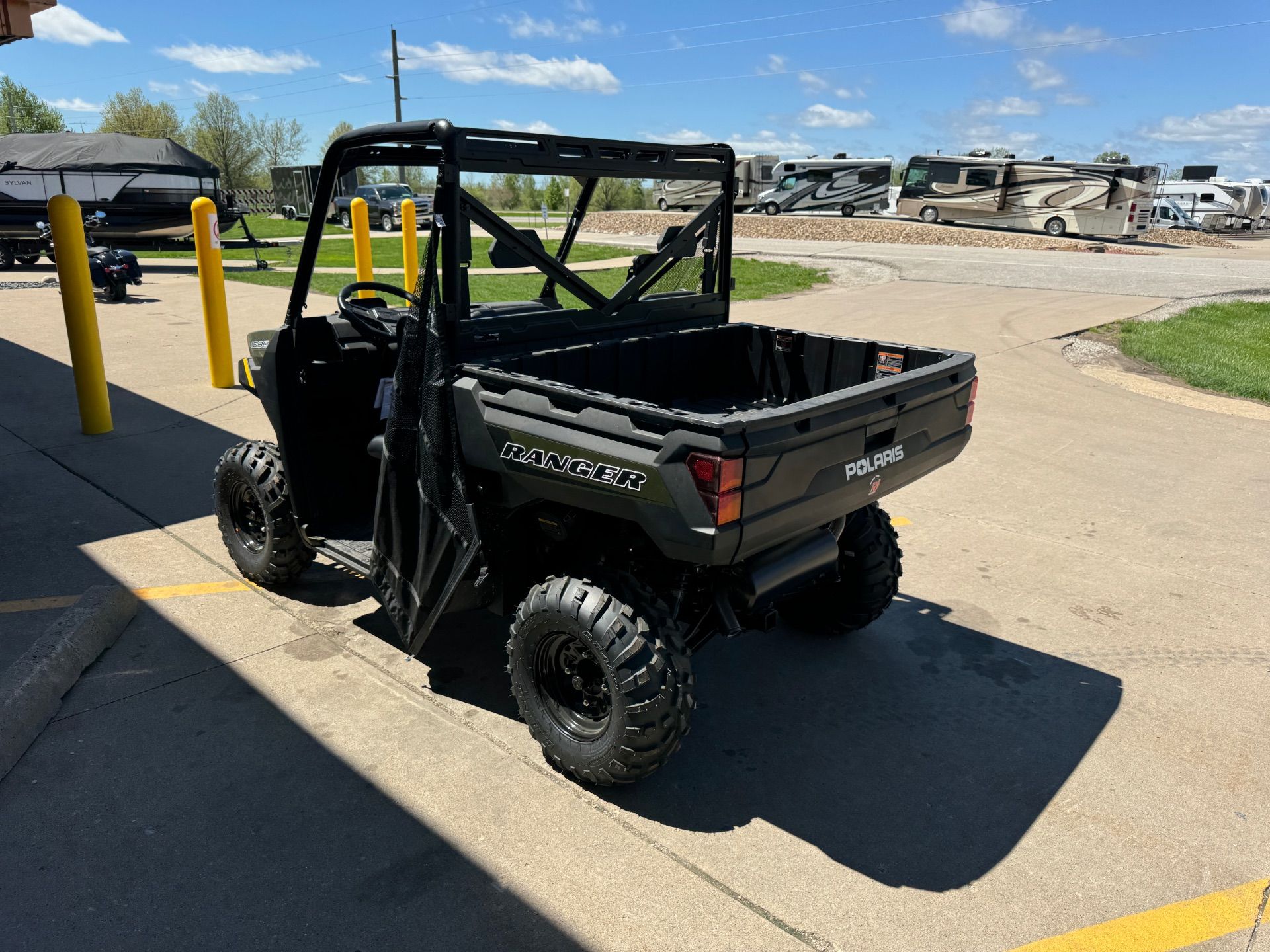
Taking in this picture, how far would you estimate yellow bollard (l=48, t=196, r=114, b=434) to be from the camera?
672cm

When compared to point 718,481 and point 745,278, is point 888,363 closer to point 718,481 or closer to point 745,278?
point 718,481

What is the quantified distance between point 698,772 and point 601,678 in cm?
48

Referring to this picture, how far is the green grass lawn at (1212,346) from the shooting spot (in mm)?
9805

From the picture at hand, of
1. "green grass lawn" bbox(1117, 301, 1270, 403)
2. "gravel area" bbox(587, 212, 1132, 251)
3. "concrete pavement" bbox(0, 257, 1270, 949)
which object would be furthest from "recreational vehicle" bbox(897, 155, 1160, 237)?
"concrete pavement" bbox(0, 257, 1270, 949)

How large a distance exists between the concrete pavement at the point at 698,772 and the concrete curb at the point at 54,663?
68 millimetres

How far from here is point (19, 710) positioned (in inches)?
131

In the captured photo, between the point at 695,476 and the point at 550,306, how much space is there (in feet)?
4.98

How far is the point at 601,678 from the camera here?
325cm

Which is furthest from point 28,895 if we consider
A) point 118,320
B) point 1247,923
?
point 118,320

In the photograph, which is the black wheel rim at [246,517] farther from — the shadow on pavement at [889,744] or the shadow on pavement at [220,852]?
the shadow on pavement at [889,744]

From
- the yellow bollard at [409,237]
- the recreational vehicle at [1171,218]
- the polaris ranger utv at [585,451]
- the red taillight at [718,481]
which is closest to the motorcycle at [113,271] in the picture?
the yellow bollard at [409,237]

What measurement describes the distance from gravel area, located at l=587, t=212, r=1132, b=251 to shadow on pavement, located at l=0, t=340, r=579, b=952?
2365cm

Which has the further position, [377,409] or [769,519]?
[377,409]

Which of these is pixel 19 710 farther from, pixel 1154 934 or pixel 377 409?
pixel 1154 934
